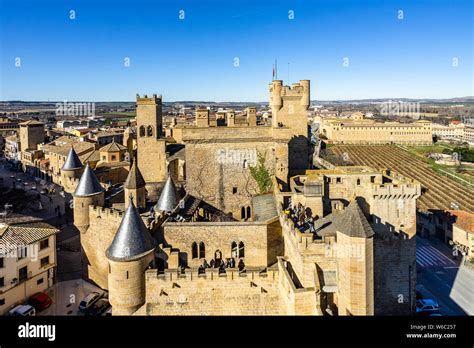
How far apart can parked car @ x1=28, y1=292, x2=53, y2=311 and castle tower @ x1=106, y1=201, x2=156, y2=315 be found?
7108 mm

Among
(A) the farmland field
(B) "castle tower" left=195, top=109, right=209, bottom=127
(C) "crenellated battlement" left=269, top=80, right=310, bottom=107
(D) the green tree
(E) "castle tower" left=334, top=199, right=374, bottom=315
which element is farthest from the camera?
(A) the farmland field

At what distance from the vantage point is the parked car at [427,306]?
1692 centimetres

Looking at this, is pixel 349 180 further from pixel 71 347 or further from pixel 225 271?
pixel 71 347

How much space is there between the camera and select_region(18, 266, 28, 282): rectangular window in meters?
17.8

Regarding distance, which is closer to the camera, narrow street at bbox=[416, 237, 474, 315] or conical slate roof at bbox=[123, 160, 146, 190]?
narrow street at bbox=[416, 237, 474, 315]

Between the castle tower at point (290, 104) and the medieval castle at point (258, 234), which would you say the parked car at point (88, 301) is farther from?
the castle tower at point (290, 104)

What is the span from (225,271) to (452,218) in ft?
82.4

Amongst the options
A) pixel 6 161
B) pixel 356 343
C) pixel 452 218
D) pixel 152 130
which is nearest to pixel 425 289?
pixel 452 218

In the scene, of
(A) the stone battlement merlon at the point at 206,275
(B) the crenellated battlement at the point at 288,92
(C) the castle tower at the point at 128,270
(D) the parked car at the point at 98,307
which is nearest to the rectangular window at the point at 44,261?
(D) the parked car at the point at 98,307

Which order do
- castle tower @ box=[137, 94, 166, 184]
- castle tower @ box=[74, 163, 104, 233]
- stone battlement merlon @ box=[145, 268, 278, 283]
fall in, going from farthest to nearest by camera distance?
castle tower @ box=[137, 94, 166, 184] < castle tower @ box=[74, 163, 104, 233] < stone battlement merlon @ box=[145, 268, 278, 283]

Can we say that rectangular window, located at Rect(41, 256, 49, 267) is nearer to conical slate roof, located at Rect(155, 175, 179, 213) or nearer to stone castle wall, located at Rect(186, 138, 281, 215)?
conical slate roof, located at Rect(155, 175, 179, 213)

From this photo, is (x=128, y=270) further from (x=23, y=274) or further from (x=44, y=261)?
(x=44, y=261)

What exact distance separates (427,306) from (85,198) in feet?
Result: 59.7

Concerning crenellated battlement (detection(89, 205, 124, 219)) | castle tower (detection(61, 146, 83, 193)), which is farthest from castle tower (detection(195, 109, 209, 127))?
castle tower (detection(61, 146, 83, 193))
